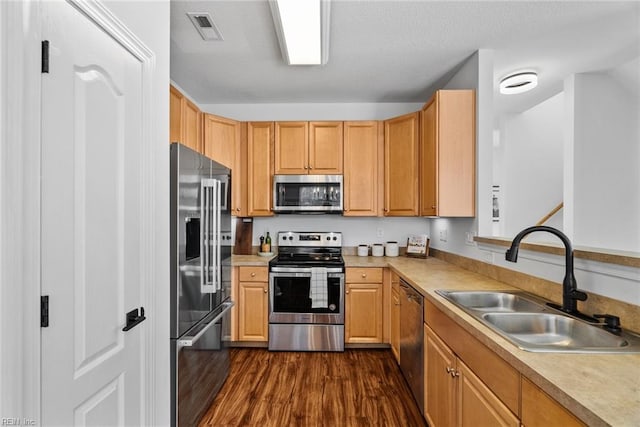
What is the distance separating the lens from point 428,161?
9.18ft

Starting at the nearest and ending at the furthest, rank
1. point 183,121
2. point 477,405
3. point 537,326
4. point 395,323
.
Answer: point 477,405, point 537,326, point 183,121, point 395,323

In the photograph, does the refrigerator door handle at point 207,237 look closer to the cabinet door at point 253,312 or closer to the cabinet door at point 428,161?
the cabinet door at point 253,312

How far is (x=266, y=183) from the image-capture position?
344cm

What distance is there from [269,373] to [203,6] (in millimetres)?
2805

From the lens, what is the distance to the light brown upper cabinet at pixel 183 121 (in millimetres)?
2504

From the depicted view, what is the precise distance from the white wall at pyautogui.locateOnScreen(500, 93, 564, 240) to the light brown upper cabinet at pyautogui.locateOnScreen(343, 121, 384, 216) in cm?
195

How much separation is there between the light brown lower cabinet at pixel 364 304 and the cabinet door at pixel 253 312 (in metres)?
0.84

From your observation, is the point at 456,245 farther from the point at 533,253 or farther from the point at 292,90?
the point at 292,90

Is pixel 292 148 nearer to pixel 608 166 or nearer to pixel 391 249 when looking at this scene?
pixel 391 249

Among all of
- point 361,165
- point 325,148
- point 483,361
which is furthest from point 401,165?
point 483,361

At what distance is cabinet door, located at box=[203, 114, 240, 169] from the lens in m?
3.21

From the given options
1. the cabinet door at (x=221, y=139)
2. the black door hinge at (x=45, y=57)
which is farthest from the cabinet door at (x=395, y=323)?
the black door hinge at (x=45, y=57)

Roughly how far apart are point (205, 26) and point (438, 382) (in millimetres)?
2698

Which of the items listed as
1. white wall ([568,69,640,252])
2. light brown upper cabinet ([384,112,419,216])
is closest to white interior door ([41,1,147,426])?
light brown upper cabinet ([384,112,419,216])
